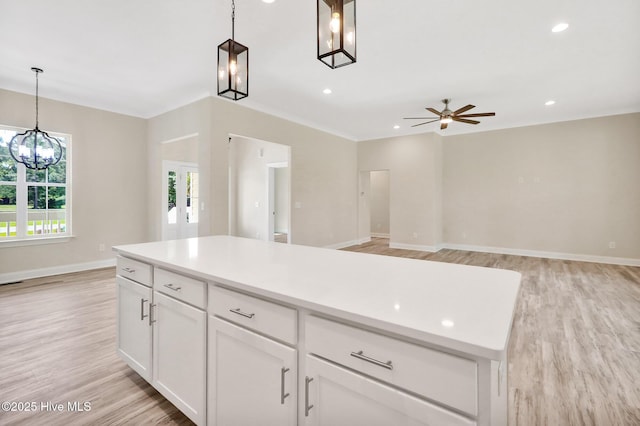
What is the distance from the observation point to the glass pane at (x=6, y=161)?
428 centimetres

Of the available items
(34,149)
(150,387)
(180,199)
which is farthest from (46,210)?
(150,387)

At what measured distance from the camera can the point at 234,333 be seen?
1264 millimetres

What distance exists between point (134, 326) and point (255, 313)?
1.17 m

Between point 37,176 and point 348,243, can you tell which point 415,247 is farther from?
point 37,176

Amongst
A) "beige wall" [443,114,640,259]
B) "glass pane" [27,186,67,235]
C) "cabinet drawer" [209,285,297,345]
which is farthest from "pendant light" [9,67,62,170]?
"beige wall" [443,114,640,259]

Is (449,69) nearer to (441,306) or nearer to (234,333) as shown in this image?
(441,306)

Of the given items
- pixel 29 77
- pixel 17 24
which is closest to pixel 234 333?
pixel 17 24

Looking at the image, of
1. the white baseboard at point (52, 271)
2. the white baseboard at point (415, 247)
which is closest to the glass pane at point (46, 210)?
the white baseboard at point (52, 271)

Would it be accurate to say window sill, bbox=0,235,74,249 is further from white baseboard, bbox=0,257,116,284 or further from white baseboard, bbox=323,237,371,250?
white baseboard, bbox=323,237,371,250

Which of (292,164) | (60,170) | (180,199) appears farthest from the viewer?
(180,199)

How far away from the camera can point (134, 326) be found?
187 cm

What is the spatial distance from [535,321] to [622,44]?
311 centimetres

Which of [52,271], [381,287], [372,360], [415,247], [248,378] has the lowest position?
[52,271]

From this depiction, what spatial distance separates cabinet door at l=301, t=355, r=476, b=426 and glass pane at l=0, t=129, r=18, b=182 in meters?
5.63
